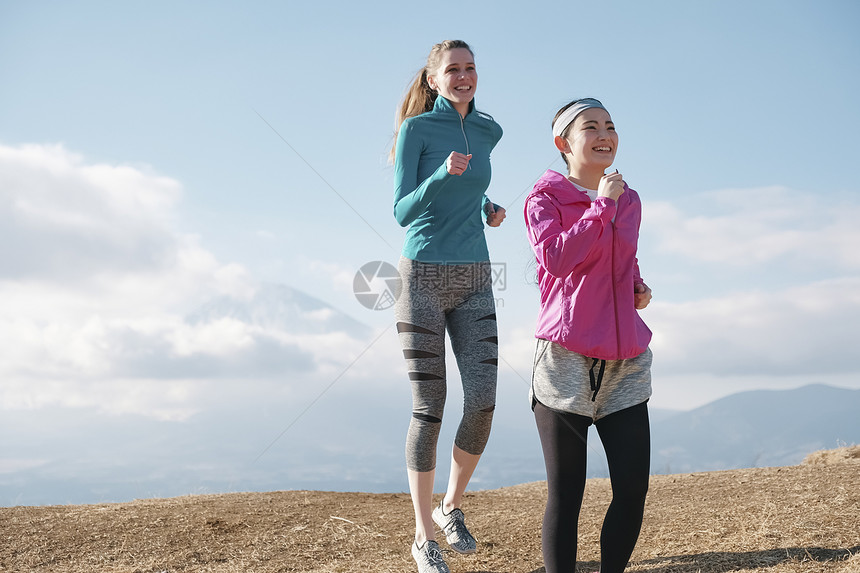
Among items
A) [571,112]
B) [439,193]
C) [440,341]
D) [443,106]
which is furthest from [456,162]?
[440,341]

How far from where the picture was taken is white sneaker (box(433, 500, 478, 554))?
3.85 m

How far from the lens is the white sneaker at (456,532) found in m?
3.85

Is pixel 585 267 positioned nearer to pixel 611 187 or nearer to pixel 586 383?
pixel 611 187

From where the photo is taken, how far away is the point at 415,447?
3713mm

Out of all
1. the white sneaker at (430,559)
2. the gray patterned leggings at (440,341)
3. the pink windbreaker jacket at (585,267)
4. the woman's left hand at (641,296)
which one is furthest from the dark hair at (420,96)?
the white sneaker at (430,559)

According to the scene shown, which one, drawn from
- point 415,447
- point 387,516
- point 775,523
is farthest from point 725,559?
point 387,516

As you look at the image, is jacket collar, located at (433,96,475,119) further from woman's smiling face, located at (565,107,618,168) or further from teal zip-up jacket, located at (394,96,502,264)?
woman's smiling face, located at (565,107,618,168)

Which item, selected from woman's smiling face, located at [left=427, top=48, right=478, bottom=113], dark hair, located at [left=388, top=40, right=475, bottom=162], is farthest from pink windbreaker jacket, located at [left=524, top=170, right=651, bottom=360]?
dark hair, located at [left=388, top=40, right=475, bottom=162]

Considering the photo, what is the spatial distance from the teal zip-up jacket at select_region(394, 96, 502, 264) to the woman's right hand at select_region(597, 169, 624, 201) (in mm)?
904

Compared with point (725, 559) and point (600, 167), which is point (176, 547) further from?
point (600, 167)

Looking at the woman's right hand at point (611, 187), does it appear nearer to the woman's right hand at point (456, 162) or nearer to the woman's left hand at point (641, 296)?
the woman's left hand at point (641, 296)

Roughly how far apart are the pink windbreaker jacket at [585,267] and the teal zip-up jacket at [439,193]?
74 cm

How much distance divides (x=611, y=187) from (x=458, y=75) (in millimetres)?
1342

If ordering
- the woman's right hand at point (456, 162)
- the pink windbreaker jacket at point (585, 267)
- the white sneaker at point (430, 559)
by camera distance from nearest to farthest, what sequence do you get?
the pink windbreaker jacket at point (585, 267) < the woman's right hand at point (456, 162) < the white sneaker at point (430, 559)
